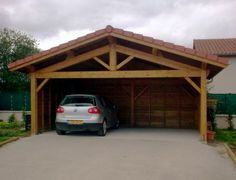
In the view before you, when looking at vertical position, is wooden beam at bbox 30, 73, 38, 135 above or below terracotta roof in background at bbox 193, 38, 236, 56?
below

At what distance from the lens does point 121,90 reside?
671 inches

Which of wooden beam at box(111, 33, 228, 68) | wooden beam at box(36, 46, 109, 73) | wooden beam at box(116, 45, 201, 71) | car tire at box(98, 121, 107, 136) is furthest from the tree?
wooden beam at box(111, 33, 228, 68)

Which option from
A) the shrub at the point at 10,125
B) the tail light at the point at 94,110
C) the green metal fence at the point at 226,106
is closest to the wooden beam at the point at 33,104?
the tail light at the point at 94,110

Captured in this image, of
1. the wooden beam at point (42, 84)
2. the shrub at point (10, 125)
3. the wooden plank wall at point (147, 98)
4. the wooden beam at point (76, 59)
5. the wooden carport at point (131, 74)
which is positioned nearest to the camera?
the wooden carport at point (131, 74)

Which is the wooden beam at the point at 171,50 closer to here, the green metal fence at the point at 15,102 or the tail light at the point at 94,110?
the tail light at the point at 94,110

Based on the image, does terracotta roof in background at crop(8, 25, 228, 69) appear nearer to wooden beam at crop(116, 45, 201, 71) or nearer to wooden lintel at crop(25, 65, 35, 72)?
wooden lintel at crop(25, 65, 35, 72)

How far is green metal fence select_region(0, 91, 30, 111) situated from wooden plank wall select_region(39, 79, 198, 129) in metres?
4.86

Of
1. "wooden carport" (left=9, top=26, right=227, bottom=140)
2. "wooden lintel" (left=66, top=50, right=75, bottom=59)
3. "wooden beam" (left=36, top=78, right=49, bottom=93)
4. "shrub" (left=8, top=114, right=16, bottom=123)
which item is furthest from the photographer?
"shrub" (left=8, top=114, right=16, bottom=123)

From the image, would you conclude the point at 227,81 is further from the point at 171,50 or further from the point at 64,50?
the point at 64,50

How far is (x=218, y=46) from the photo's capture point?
89.4 feet

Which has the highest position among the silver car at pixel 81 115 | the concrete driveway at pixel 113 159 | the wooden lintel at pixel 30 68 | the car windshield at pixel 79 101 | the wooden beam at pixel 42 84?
the wooden lintel at pixel 30 68

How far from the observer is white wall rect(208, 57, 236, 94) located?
25250 millimetres

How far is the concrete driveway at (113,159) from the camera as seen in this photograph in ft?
23.2

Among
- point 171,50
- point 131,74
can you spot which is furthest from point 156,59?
point 131,74
